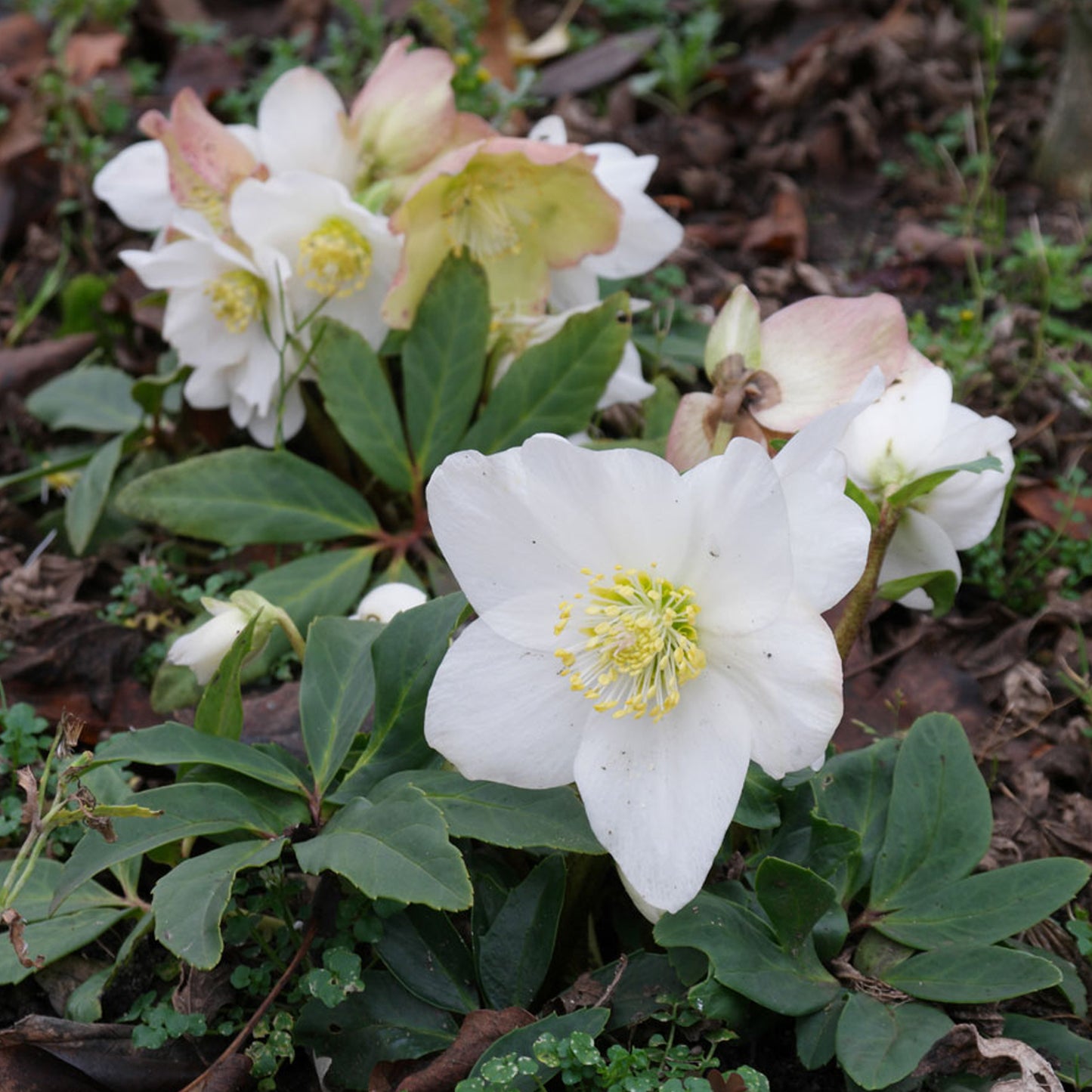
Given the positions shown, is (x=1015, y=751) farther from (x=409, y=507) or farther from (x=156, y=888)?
(x=156, y=888)

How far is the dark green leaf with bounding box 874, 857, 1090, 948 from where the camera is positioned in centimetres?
105

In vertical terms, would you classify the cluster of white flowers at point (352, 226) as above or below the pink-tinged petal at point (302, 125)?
below

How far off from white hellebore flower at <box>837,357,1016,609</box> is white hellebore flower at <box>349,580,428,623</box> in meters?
0.48

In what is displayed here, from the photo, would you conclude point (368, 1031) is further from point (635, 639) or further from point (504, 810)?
point (635, 639)

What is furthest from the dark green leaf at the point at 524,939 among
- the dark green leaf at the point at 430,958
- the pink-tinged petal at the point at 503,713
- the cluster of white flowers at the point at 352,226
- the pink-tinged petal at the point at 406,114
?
the pink-tinged petal at the point at 406,114

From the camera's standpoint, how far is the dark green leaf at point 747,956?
3.26ft

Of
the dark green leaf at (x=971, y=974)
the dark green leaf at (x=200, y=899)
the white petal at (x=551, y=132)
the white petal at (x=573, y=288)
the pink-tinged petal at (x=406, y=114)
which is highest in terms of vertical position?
the pink-tinged petal at (x=406, y=114)

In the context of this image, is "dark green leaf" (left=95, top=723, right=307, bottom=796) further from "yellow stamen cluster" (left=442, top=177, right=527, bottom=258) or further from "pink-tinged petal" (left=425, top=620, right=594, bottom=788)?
"yellow stamen cluster" (left=442, top=177, right=527, bottom=258)

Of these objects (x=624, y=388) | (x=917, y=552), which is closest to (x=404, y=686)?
(x=917, y=552)

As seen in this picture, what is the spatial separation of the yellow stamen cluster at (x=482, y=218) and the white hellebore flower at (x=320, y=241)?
3.1 inches

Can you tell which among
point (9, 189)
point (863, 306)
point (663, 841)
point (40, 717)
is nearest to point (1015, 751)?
point (863, 306)

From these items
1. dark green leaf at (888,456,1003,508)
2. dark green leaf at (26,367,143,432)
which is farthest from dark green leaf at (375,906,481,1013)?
dark green leaf at (26,367,143,432)

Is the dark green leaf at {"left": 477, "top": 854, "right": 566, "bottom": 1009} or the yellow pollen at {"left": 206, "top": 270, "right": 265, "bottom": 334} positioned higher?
the yellow pollen at {"left": 206, "top": 270, "right": 265, "bottom": 334}

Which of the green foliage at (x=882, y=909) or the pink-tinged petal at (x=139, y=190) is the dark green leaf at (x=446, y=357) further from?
the green foliage at (x=882, y=909)
